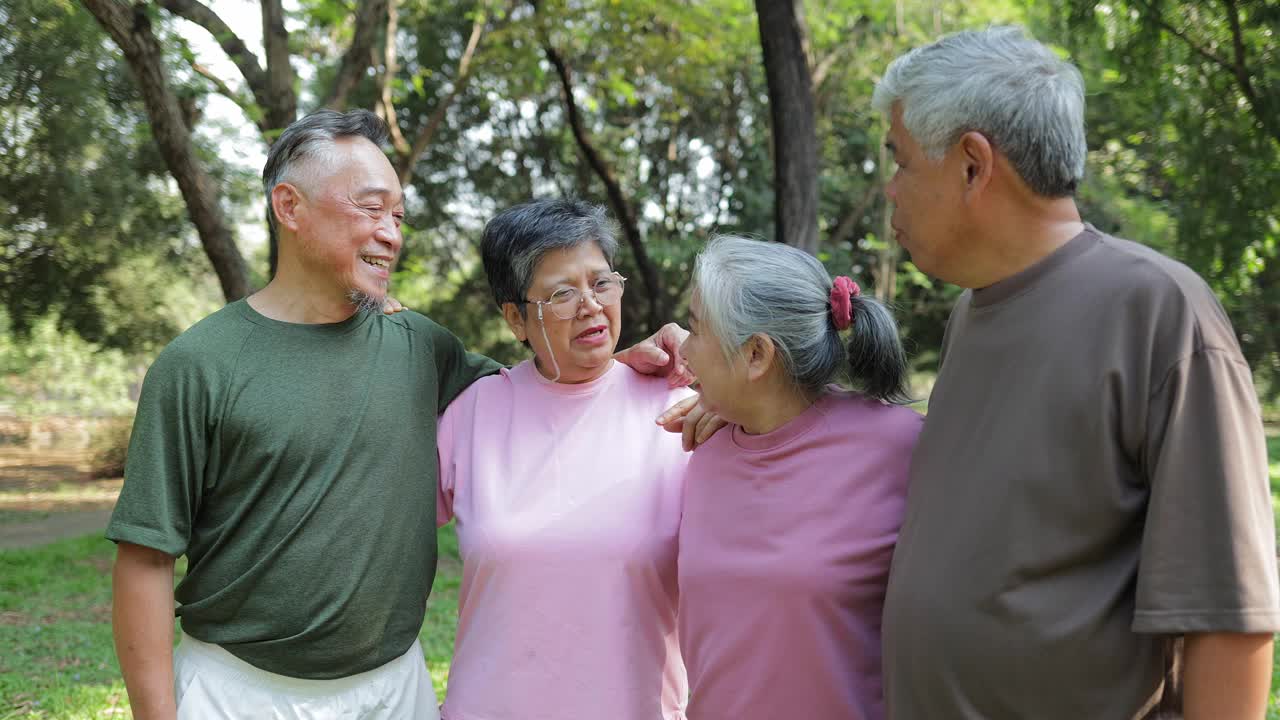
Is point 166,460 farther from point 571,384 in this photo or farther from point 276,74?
point 276,74

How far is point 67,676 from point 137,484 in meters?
4.80

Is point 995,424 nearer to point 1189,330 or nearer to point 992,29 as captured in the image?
point 1189,330

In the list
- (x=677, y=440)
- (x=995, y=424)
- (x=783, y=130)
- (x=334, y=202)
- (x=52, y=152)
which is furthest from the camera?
(x=52, y=152)

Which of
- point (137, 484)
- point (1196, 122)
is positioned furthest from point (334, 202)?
point (1196, 122)

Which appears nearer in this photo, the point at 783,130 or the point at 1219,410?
the point at 1219,410

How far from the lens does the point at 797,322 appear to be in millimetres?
2342

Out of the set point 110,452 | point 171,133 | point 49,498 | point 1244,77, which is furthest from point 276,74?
point 110,452

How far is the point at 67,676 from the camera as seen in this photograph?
19.8 feet

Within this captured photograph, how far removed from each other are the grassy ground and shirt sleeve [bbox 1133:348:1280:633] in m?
4.30

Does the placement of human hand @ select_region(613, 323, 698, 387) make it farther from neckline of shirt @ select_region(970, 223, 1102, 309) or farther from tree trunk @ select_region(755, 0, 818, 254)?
tree trunk @ select_region(755, 0, 818, 254)

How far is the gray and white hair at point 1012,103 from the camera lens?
5.72 feet

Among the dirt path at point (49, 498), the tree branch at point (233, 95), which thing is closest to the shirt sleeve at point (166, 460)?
the tree branch at point (233, 95)

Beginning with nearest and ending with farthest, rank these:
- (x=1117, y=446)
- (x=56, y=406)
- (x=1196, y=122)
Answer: (x=1117, y=446)
(x=1196, y=122)
(x=56, y=406)

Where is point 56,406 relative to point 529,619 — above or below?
below
